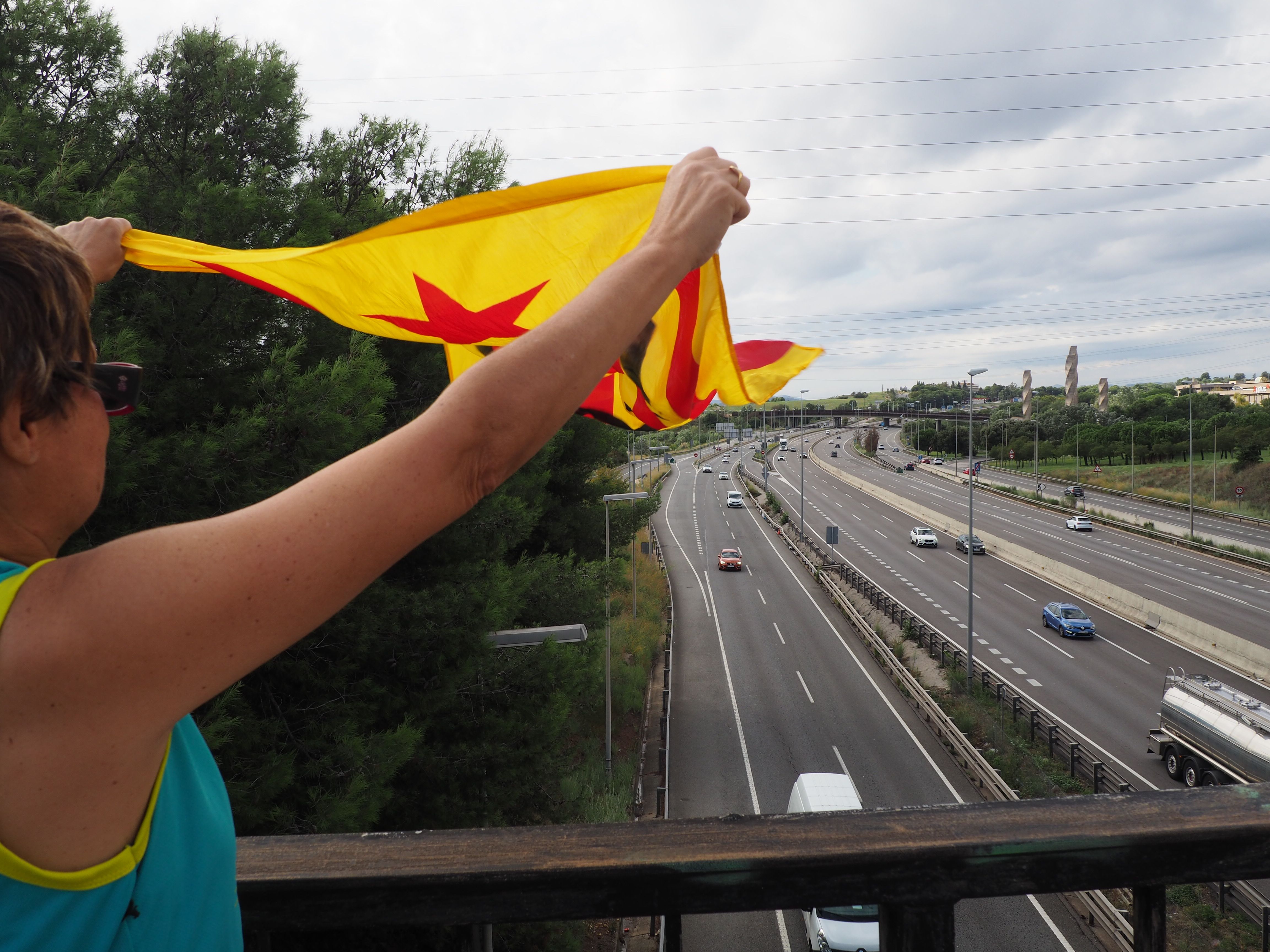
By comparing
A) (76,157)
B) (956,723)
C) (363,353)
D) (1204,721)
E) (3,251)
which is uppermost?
(76,157)

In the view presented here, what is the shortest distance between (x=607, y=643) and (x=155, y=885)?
57.6 feet

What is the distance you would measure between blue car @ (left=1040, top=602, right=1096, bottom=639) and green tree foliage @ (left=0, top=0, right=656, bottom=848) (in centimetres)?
2190

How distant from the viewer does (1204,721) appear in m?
16.4

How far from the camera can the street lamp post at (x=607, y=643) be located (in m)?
18.3

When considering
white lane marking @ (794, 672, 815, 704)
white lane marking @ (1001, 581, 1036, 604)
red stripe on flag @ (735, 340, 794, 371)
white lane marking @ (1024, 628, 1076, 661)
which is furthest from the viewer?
white lane marking @ (1001, 581, 1036, 604)

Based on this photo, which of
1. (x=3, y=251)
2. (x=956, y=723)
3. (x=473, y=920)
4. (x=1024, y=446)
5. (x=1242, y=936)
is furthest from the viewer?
(x=1024, y=446)

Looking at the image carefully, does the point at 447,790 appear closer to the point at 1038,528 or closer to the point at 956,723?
the point at 956,723

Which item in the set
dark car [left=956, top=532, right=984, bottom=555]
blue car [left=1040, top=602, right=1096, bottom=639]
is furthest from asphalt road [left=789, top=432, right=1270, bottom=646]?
blue car [left=1040, top=602, right=1096, bottom=639]

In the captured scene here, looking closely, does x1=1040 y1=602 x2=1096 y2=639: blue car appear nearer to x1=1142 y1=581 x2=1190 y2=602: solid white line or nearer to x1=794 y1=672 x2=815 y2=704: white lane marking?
x1=1142 y1=581 x2=1190 y2=602: solid white line

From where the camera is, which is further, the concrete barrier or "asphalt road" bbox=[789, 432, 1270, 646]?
"asphalt road" bbox=[789, 432, 1270, 646]

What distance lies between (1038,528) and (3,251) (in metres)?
52.9

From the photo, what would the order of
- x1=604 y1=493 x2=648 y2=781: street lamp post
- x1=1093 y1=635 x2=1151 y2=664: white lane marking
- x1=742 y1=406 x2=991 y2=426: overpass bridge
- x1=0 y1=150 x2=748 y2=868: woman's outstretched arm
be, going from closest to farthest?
x1=0 y1=150 x2=748 y2=868: woman's outstretched arm < x1=604 y1=493 x2=648 y2=781: street lamp post < x1=1093 y1=635 x2=1151 y2=664: white lane marking < x1=742 y1=406 x2=991 y2=426: overpass bridge

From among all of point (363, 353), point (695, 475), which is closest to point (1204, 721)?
point (363, 353)

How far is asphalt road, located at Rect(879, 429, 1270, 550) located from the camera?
137 ft
